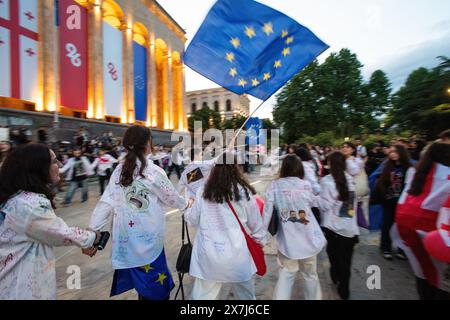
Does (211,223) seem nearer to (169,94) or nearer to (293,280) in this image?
(293,280)

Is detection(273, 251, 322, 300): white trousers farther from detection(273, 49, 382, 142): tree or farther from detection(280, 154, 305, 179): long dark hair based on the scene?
detection(273, 49, 382, 142): tree

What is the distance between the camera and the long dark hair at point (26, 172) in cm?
166

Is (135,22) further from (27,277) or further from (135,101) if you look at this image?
(27,277)

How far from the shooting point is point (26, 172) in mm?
1701

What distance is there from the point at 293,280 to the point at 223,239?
105 cm

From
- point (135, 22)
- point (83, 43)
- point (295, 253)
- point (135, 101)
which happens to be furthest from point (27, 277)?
point (135, 22)

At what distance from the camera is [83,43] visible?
713 inches

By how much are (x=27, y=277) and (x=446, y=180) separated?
314cm

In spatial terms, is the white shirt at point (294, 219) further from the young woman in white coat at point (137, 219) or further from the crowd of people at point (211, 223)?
the young woman in white coat at point (137, 219)

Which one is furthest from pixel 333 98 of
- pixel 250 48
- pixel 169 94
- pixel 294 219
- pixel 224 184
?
pixel 224 184

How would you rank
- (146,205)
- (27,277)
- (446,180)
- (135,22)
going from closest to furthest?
(27,277) → (446,180) → (146,205) → (135,22)

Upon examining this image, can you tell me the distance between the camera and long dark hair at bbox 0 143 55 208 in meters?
1.66

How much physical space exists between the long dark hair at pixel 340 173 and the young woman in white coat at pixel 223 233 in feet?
4.01

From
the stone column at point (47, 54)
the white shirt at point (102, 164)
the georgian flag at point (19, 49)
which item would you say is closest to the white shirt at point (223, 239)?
the white shirt at point (102, 164)
